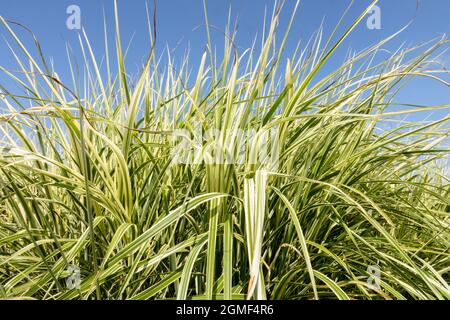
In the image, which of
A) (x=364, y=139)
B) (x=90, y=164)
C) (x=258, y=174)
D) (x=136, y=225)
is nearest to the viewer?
(x=258, y=174)

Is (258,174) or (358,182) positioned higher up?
(358,182)

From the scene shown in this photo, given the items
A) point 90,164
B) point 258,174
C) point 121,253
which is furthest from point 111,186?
point 258,174

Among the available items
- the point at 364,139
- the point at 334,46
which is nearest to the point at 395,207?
the point at 364,139

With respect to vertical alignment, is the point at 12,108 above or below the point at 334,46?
above

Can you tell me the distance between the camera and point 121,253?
0.88m

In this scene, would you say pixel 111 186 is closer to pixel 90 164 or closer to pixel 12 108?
pixel 90 164

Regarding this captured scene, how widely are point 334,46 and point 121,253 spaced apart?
0.76 m

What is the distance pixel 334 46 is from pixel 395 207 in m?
0.55

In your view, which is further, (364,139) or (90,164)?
(364,139)

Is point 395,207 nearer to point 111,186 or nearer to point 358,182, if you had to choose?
point 358,182
